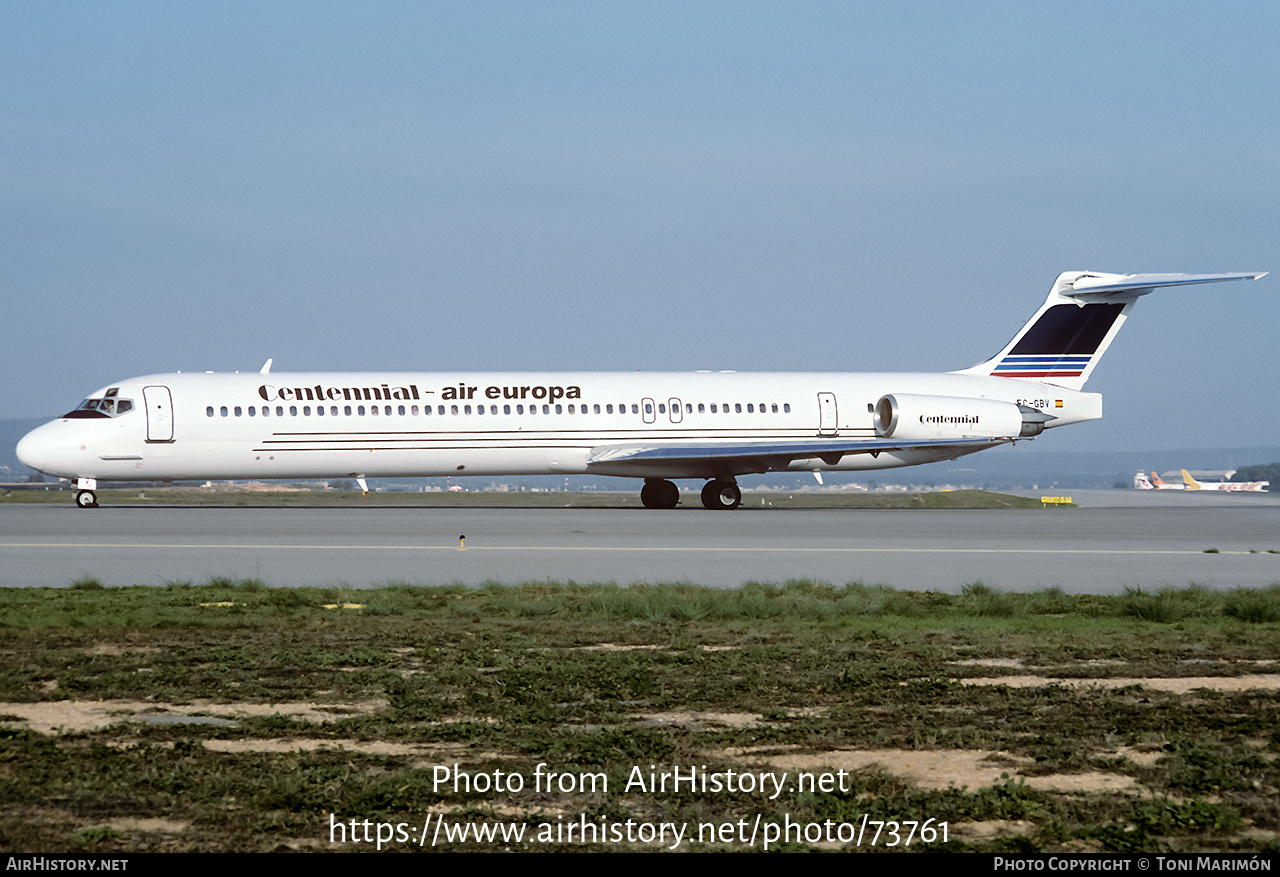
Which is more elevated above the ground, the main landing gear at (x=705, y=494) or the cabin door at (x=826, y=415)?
the cabin door at (x=826, y=415)

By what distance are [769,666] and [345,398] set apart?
2511 centimetres

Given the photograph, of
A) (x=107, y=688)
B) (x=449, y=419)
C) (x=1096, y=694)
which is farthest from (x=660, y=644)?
(x=449, y=419)

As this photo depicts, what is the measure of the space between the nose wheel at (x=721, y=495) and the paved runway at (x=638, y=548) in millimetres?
3978

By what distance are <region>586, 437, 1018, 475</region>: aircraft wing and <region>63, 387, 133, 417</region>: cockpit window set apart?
12138 mm

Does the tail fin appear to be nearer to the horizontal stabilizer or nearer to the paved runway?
the horizontal stabilizer

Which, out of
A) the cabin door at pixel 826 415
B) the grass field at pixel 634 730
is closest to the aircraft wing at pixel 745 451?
the cabin door at pixel 826 415

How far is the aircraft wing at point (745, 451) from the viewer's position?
34.0 m

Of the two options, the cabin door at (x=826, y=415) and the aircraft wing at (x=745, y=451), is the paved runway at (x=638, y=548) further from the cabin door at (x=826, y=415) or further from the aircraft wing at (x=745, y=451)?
the cabin door at (x=826, y=415)

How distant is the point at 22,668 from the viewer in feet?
30.1

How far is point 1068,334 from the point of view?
3975 cm

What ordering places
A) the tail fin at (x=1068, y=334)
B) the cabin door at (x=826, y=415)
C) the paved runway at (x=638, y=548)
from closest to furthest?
the paved runway at (x=638, y=548), the cabin door at (x=826, y=415), the tail fin at (x=1068, y=334)

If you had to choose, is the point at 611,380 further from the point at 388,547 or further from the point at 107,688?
the point at 107,688

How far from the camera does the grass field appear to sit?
5555mm

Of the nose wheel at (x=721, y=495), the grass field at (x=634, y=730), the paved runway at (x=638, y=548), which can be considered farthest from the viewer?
the nose wheel at (x=721, y=495)
